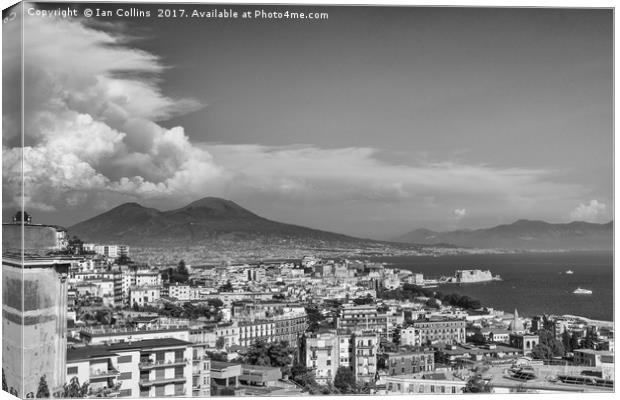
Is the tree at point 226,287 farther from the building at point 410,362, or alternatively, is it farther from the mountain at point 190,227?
the building at point 410,362

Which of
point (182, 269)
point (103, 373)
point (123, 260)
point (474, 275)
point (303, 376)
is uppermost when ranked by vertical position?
point (123, 260)

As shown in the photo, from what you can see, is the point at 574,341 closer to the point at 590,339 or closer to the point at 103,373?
the point at 590,339

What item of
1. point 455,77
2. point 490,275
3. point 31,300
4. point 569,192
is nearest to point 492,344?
point 569,192

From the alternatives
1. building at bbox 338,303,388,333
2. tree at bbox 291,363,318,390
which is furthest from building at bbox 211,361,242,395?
building at bbox 338,303,388,333

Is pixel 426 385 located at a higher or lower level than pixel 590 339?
lower

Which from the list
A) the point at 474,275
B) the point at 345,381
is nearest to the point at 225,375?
the point at 345,381

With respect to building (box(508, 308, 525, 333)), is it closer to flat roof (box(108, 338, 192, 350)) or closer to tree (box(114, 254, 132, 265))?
flat roof (box(108, 338, 192, 350))
